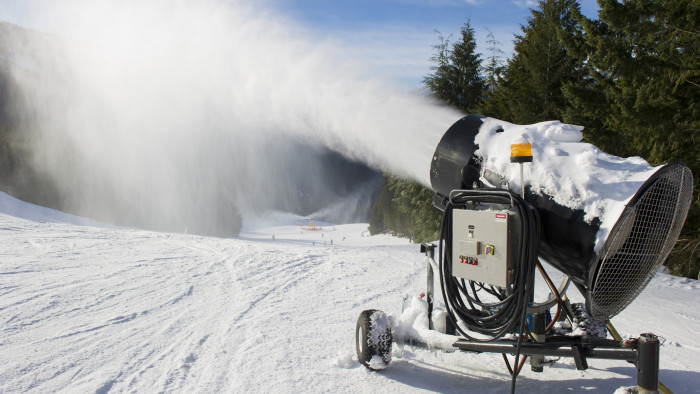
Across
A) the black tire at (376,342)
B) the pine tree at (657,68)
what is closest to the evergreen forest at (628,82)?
the pine tree at (657,68)

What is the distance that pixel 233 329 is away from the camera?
14.1 ft

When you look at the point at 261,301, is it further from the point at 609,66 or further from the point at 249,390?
the point at 609,66

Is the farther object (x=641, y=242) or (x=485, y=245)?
(x=485, y=245)

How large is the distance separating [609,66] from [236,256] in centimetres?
1004

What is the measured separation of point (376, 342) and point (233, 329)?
67.4 inches

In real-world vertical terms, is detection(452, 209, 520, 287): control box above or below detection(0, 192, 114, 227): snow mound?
above

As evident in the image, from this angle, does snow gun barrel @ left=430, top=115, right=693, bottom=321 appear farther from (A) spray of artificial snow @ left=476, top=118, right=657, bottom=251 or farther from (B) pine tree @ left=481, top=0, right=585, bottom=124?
(B) pine tree @ left=481, top=0, right=585, bottom=124

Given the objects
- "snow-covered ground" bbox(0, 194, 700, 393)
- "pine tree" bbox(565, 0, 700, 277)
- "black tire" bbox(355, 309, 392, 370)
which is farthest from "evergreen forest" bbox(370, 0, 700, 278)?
"black tire" bbox(355, 309, 392, 370)

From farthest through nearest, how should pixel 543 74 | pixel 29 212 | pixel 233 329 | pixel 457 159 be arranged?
pixel 29 212
pixel 543 74
pixel 233 329
pixel 457 159

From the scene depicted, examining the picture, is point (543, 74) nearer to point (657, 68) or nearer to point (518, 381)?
point (657, 68)

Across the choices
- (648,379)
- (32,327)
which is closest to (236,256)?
(32,327)

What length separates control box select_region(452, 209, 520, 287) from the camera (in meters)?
2.77

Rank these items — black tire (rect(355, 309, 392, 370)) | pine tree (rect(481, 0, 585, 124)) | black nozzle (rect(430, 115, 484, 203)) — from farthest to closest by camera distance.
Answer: pine tree (rect(481, 0, 585, 124)) < black nozzle (rect(430, 115, 484, 203)) < black tire (rect(355, 309, 392, 370))

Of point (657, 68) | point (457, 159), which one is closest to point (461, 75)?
point (657, 68)
